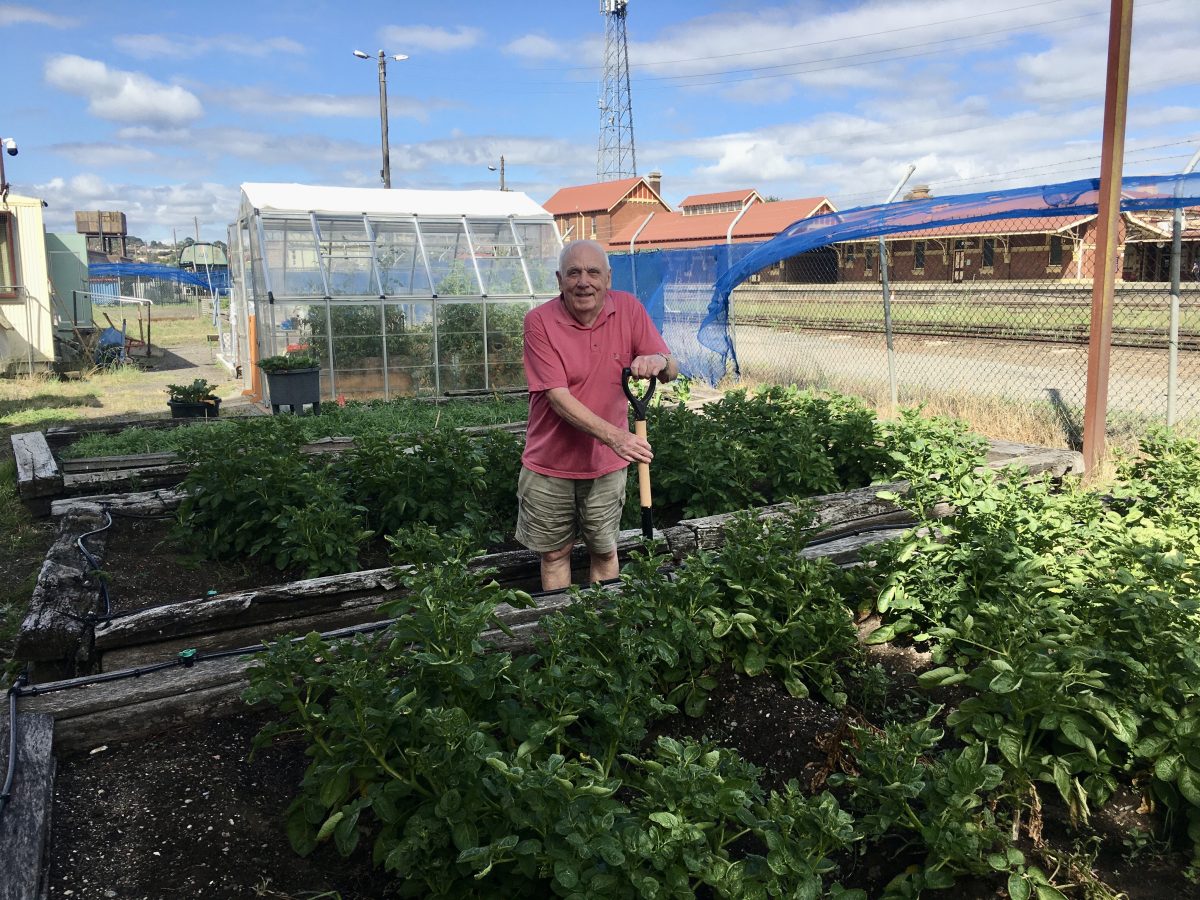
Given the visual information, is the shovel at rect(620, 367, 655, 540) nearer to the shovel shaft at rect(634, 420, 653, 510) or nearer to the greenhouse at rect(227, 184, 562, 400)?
the shovel shaft at rect(634, 420, 653, 510)

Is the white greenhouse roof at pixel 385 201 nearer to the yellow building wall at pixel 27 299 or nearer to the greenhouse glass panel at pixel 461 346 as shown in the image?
the greenhouse glass panel at pixel 461 346

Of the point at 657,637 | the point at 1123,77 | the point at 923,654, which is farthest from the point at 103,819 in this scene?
the point at 1123,77

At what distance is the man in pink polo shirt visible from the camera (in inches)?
150

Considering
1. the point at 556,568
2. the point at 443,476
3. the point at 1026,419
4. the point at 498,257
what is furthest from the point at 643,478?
the point at 498,257

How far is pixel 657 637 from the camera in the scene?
287cm

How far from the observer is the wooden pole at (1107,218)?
602 centimetres

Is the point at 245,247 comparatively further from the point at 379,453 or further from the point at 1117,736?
the point at 1117,736

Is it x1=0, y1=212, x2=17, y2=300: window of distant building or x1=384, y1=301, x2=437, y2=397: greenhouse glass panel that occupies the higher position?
x1=0, y1=212, x2=17, y2=300: window of distant building

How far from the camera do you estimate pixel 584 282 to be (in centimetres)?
380

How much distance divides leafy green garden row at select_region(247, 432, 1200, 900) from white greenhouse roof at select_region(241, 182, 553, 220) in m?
11.3

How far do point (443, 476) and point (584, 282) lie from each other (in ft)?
6.14

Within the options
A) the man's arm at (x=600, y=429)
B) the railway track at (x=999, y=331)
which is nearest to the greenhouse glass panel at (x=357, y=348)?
the railway track at (x=999, y=331)

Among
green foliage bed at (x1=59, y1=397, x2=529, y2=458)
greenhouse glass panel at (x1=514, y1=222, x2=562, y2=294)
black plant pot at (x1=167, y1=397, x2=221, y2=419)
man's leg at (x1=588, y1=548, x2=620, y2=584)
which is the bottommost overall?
man's leg at (x1=588, y1=548, x2=620, y2=584)

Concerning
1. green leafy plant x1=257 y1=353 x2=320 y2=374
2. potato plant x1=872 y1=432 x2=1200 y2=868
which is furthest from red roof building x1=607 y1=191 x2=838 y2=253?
potato plant x1=872 y1=432 x2=1200 y2=868
